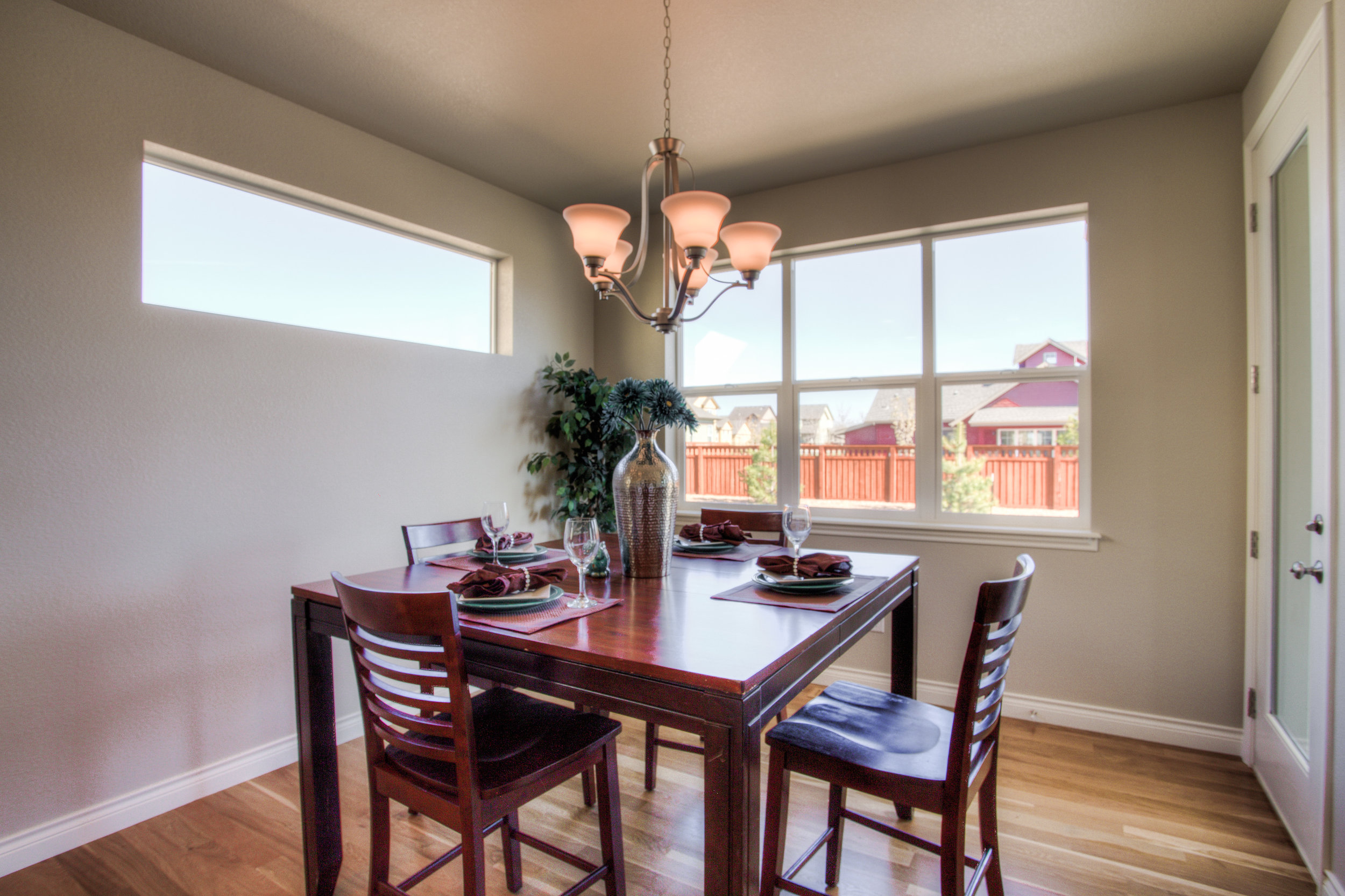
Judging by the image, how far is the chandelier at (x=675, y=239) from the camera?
5.65ft

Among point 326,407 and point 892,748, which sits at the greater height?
point 326,407

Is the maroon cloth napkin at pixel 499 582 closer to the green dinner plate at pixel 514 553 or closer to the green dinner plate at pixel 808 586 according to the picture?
the green dinner plate at pixel 514 553

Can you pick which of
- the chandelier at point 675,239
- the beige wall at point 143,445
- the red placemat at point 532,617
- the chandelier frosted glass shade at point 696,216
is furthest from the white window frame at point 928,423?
the red placemat at point 532,617

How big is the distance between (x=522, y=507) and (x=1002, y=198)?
2798mm

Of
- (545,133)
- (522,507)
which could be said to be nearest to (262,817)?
(522,507)

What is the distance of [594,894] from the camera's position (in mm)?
1738

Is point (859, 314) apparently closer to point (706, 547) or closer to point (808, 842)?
point (706, 547)

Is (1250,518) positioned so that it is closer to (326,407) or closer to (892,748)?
(892,748)

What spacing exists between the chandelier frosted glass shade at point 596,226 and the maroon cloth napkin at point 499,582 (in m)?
0.88

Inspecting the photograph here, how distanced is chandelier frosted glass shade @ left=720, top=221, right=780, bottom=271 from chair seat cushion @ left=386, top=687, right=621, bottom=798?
1309 mm

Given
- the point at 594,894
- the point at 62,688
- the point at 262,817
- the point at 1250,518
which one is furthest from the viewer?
the point at 1250,518

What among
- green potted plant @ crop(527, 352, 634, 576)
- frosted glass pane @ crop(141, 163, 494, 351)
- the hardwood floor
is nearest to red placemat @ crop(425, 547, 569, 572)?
the hardwood floor

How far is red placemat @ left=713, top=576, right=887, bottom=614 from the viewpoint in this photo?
1.51m

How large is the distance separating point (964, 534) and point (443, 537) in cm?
228
